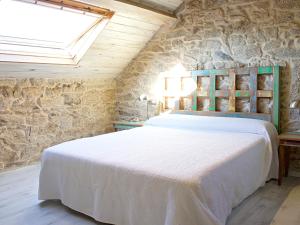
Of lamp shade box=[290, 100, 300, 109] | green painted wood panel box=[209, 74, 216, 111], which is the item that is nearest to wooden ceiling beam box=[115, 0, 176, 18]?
green painted wood panel box=[209, 74, 216, 111]

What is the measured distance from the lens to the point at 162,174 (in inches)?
90.3

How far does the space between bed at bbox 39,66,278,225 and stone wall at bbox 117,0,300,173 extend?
2.85 feet

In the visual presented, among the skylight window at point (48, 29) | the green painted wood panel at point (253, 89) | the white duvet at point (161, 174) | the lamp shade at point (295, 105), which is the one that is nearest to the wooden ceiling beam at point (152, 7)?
the skylight window at point (48, 29)

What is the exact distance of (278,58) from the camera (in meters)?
4.07

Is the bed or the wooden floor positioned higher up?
the bed

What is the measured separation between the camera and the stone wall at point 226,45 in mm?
3994

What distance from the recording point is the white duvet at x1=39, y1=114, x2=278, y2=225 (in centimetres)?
220

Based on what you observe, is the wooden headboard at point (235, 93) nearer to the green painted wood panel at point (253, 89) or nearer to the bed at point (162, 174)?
the green painted wood panel at point (253, 89)

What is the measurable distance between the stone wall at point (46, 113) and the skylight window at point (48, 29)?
1.45ft

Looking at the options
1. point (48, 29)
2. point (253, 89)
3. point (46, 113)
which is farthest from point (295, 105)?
point (46, 113)

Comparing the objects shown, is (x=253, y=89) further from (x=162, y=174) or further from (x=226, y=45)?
(x=162, y=174)

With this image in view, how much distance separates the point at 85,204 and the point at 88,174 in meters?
0.28

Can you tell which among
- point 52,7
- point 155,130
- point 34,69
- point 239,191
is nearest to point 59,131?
point 34,69

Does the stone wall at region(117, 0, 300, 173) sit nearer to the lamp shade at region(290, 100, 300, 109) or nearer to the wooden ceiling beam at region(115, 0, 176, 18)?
the lamp shade at region(290, 100, 300, 109)
